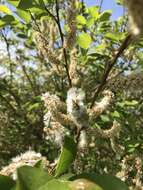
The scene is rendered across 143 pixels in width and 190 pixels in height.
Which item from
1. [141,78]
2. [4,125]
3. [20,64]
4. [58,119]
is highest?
[20,64]

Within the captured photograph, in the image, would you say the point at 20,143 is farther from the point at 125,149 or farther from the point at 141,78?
the point at 141,78

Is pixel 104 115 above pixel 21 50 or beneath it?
beneath

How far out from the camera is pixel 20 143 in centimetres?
447

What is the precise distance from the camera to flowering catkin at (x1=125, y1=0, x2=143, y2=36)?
20.2 inches

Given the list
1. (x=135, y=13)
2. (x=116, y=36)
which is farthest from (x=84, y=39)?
(x=135, y=13)

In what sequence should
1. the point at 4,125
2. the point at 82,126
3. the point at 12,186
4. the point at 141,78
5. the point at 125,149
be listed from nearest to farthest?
1. the point at 12,186
2. the point at 82,126
3. the point at 141,78
4. the point at 125,149
5. the point at 4,125

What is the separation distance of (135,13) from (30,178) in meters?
0.35

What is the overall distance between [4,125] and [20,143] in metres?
0.21

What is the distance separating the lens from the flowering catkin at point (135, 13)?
514mm

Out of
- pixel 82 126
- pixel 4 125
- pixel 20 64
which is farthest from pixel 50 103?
pixel 20 64

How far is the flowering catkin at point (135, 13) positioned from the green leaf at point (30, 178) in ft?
1.05

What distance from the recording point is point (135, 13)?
0.52 metres

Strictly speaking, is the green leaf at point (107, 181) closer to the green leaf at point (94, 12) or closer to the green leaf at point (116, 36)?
the green leaf at point (116, 36)

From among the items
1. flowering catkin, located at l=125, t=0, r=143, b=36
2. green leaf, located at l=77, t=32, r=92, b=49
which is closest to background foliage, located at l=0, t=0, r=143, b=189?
green leaf, located at l=77, t=32, r=92, b=49
